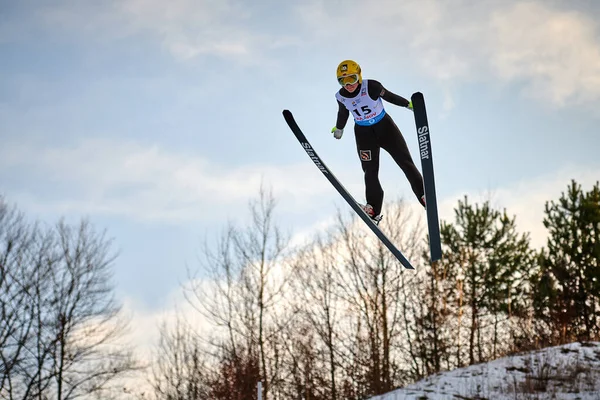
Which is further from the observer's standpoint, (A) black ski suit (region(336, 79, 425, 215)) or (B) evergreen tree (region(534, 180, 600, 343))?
(B) evergreen tree (region(534, 180, 600, 343))

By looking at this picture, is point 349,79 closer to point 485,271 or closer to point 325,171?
point 325,171

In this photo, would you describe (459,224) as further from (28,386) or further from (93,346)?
(28,386)

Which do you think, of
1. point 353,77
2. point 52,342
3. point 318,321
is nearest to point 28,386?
point 52,342

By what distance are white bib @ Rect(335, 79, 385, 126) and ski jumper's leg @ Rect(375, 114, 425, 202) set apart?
9cm

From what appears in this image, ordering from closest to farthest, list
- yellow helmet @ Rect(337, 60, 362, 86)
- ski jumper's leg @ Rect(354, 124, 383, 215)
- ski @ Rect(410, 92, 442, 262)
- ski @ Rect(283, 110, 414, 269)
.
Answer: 1. ski @ Rect(410, 92, 442, 262)
2. yellow helmet @ Rect(337, 60, 362, 86)
3. ski jumper's leg @ Rect(354, 124, 383, 215)
4. ski @ Rect(283, 110, 414, 269)

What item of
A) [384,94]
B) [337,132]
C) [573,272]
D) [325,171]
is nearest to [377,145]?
[337,132]

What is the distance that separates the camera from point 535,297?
73.5 feet

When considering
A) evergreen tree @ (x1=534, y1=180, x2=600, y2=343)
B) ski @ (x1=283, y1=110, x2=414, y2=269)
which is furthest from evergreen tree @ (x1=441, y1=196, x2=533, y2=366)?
ski @ (x1=283, y1=110, x2=414, y2=269)

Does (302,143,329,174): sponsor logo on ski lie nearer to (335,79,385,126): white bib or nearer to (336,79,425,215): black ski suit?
(336,79,425,215): black ski suit

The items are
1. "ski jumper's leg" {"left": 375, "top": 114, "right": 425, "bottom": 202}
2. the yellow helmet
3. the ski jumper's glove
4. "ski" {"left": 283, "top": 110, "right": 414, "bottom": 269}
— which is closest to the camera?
the yellow helmet

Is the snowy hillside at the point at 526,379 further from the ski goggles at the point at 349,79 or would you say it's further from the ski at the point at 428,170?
the ski goggles at the point at 349,79

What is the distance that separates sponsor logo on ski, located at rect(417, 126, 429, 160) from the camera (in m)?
5.43

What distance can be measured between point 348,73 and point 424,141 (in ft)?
3.35

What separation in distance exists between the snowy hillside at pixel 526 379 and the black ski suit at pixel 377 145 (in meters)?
7.98
